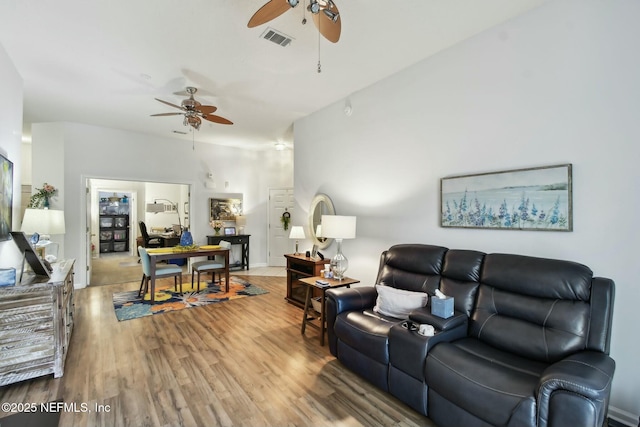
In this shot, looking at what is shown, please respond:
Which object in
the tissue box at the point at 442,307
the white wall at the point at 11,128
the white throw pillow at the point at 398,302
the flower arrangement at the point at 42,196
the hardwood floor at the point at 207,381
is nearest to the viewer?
the hardwood floor at the point at 207,381

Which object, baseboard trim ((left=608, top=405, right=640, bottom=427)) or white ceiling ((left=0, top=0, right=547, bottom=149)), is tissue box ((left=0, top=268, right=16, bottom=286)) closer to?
white ceiling ((left=0, top=0, right=547, bottom=149))

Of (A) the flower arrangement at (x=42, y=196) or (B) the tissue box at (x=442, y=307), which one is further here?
(A) the flower arrangement at (x=42, y=196)

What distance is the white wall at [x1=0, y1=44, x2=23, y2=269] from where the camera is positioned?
2.79 metres

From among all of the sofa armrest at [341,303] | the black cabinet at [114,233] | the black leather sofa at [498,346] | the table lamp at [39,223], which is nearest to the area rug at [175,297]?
the table lamp at [39,223]

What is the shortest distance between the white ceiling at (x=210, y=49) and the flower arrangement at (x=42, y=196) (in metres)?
1.36

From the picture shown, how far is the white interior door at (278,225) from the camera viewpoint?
7223 millimetres

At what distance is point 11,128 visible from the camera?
3078mm

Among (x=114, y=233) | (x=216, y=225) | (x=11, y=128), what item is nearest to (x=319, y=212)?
(x=216, y=225)

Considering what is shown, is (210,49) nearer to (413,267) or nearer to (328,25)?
(328,25)

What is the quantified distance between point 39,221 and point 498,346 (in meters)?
4.74

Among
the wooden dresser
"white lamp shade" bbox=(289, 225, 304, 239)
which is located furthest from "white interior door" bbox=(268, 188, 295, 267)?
the wooden dresser

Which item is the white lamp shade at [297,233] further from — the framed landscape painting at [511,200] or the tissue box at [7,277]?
the tissue box at [7,277]

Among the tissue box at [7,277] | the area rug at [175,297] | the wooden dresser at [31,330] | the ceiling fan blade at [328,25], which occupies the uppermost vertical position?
the ceiling fan blade at [328,25]

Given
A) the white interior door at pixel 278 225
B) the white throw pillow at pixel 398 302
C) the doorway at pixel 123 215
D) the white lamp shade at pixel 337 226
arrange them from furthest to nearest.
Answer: the doorway at pixel 123 215 → the white interior door at pixel 278 225 → the white lamp shade at pixel 337 226 → the white throw pillow at pixel 398 302
